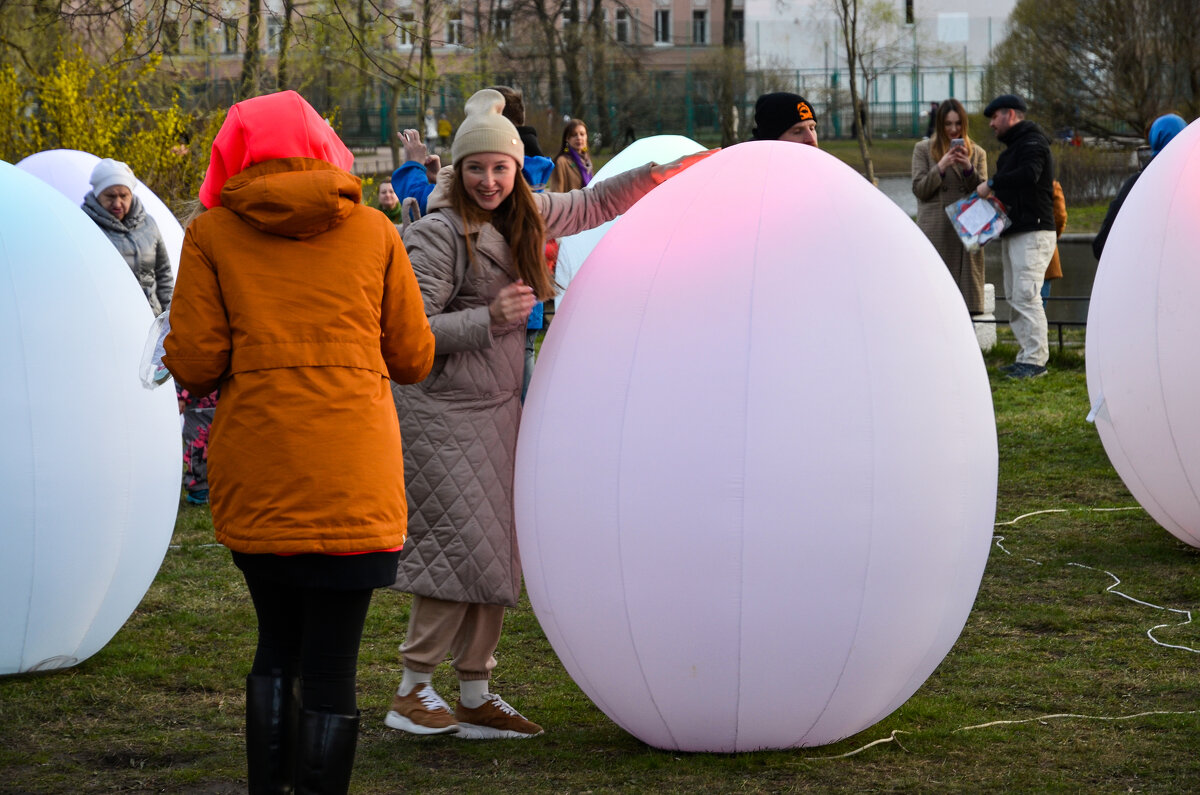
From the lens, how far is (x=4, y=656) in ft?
18.8

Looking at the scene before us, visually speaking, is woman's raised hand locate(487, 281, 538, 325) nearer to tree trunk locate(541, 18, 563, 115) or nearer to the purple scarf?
the purple scarf

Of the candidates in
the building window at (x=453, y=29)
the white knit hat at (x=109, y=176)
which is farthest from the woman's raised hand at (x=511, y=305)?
the white knit hat at (x=109, y=176)

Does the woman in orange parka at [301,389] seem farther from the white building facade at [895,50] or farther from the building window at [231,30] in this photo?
the white building facade at [895,50]

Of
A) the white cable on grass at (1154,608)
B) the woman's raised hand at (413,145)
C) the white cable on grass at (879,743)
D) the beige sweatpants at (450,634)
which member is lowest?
the white cable on grass at (1154,608)

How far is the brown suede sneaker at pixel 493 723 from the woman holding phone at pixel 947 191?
337 inches

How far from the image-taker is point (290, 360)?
3852mm

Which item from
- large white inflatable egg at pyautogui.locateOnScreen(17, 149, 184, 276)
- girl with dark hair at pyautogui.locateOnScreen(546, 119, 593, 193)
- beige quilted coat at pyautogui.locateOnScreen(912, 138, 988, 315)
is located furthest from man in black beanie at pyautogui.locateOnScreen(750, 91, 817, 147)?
beige quilted coat at pyautogui.locateOnScreen(912, 138, 988, 315)

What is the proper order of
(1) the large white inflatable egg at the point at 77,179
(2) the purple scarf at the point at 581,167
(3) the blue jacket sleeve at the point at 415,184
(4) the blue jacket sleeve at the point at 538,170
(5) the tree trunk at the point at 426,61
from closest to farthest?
(3) the blue jacket sleeve at the point at 415,184 < (4) the blue jacket sleeve at the point at 538,170 < (5) the tree trunk at the point at 426,61 < (1) the large white inflatable egg at the point at 77,179 < (2) the purple scarf at the point at 581,167

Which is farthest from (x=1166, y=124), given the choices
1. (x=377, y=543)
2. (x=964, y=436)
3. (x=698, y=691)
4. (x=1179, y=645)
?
(x=377, y=543)

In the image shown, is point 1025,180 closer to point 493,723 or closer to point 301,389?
point 493,723

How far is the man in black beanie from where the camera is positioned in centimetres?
578

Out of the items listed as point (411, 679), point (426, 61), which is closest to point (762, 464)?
point (411, 679)

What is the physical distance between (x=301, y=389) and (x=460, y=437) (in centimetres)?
114

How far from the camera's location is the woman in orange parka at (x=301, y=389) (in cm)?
382
